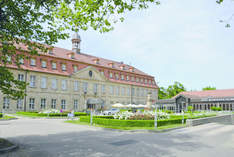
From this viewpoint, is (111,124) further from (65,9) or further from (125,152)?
(65,9)

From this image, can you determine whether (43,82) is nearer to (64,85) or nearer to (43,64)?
(43,64)

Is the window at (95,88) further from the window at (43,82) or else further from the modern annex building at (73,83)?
the window at (43,82)

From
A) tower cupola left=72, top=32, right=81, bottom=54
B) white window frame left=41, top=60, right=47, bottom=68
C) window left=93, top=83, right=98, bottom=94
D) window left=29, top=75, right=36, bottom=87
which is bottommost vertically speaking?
window left=93, top=83, right=98, bottom=94

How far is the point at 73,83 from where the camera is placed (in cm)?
3925

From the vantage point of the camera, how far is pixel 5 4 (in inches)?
331

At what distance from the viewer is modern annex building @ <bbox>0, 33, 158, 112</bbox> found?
3319 cm

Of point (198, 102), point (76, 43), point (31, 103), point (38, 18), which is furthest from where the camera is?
point (76, 43)

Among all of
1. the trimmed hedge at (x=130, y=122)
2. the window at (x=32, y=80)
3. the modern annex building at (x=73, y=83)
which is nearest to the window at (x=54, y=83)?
the modern annex building at (x=73, y=83)

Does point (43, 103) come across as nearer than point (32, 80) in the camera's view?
No

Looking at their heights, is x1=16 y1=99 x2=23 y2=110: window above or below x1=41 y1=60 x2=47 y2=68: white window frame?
below

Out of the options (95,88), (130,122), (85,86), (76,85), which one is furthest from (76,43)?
(130,122)

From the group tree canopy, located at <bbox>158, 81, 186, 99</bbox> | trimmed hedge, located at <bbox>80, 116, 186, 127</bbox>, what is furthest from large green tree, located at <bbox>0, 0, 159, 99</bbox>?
tree canopy, located at <bbox>158, 81, 186, 99</bbox>

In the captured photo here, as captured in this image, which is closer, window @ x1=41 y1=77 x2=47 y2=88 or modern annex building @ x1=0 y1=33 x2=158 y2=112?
modern annex building @ x1=0 y1=33 x2=158 y2=112

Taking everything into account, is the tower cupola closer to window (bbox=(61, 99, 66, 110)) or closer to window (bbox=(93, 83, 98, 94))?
window (bbox=(93, 83, 98, 94))
